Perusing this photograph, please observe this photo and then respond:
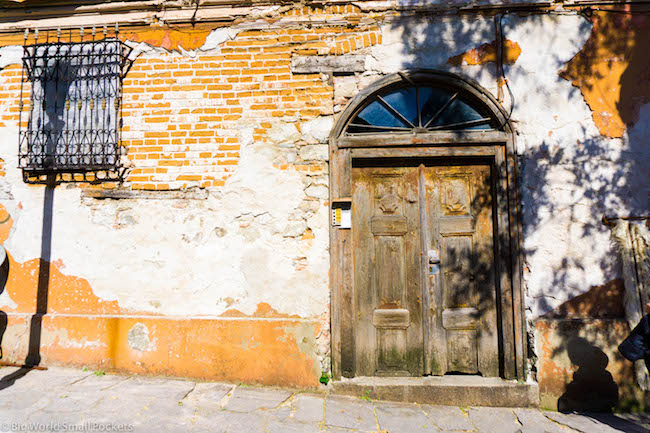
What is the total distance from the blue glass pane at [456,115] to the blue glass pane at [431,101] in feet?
0.25

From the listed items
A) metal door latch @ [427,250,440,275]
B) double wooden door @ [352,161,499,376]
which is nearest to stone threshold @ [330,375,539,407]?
double wooden door @ [352,161,499,376]

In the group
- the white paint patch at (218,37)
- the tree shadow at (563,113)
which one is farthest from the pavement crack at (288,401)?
the white paint patch at (218,37)

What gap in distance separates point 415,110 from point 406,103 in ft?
0.40

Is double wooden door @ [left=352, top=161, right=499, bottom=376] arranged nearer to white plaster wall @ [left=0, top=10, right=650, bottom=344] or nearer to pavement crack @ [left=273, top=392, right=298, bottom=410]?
white plaster wall @ [left=0, top=10, right=650, bottom=344]

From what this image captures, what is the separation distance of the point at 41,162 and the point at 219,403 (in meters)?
3.19

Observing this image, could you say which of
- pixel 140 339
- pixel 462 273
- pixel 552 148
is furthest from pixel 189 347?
pixel 552 148

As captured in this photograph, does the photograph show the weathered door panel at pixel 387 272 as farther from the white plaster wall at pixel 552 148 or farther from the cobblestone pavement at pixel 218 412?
the white plaster wall at pixel 552 148

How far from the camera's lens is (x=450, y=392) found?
3.54 metres

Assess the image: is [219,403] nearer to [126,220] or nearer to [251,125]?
[126,220]

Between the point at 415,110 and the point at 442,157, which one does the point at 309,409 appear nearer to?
the point at 442,157

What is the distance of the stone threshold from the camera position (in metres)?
3.53

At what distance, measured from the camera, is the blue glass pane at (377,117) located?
393cm

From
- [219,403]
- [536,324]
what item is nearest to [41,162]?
[219,403]

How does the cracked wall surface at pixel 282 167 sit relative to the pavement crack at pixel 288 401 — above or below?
above
